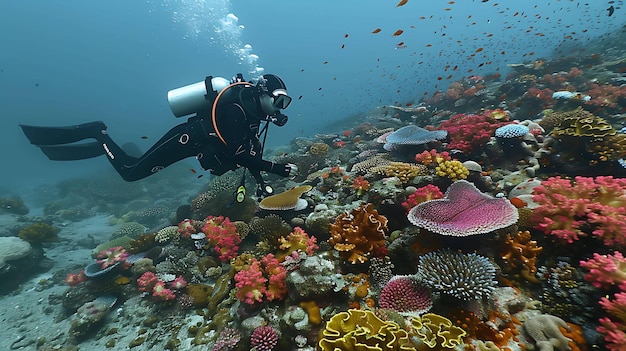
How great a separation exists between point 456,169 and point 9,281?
46.7 ft

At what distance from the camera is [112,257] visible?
24.4 ft

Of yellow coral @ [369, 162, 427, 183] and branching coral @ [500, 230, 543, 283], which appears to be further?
yellow coral @ [369, 162, 427, 183]

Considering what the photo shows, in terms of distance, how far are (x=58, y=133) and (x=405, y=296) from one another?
33.5 ft

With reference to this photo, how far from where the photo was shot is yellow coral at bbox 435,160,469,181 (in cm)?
544

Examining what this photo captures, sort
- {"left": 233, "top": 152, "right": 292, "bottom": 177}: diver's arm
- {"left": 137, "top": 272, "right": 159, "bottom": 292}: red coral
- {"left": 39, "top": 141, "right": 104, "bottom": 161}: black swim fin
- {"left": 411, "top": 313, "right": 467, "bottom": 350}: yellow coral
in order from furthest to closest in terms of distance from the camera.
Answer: {"left": 39, "top": 141, "right": 104, "bottom": 161}: black swim fin < {"left": 137, "top": 272, "right": 159, "bottom": 292}: red coral < {"left": 233, "top": 152, "right": 292, "bottom": 177}: diver's arm < {"left": 411, "top": 313, "right": 467, "bottom": 350}: yellow coral

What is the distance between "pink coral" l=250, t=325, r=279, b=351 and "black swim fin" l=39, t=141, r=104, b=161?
781cm

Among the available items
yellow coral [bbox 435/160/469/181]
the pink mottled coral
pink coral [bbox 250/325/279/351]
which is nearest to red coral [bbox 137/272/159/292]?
pink coral [bbox 250/325/279/351]

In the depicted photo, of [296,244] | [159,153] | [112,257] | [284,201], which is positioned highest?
[159,153]

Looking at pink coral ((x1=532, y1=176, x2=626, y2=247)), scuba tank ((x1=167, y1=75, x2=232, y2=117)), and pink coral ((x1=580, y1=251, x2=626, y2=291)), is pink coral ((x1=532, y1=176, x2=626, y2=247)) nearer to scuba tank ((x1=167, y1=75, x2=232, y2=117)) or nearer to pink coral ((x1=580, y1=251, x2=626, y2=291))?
pink coral ((x1=580, y1=251, x2=626, y2=291))

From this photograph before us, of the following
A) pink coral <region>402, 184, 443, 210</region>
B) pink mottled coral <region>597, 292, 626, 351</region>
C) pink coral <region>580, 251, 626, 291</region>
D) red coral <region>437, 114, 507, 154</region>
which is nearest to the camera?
pink mottled coral <region>597, 292, 626, 351</region>

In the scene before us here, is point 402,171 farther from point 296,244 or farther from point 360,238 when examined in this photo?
point 296,244

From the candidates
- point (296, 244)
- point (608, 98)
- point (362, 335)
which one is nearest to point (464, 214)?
point (362, 335)

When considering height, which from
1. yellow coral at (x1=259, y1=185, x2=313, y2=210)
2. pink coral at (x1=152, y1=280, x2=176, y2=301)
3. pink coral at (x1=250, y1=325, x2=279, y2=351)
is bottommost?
pink coral at (x1=250, y1=325, x2=279, y2=351)

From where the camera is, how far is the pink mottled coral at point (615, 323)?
2.32 metres
